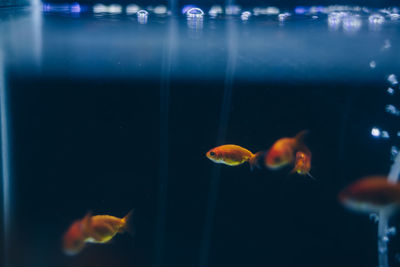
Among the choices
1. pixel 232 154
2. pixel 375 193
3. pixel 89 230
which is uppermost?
pixel 375 193

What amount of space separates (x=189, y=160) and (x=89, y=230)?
1540 mm

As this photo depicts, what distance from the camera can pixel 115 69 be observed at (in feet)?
14.8

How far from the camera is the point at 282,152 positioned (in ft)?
5.81

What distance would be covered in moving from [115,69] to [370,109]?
290 cm

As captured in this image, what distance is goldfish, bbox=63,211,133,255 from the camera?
1664 millimetres

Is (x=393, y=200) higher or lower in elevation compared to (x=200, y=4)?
lower

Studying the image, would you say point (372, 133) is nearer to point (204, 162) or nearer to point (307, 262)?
point (307, 262)

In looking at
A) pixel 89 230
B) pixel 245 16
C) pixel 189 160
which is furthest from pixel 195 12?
pixel 89 230

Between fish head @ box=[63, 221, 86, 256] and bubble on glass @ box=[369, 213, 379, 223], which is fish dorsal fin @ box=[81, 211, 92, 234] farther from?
bubble on glass @ box=[369, 213, 379, 223]

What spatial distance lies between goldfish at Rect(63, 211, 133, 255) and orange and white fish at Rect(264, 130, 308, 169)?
0.84 metres

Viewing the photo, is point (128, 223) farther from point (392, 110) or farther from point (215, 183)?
point (392, 110)

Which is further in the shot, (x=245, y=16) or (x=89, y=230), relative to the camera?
(x=245, y=16)

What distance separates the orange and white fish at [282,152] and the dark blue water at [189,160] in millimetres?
1209

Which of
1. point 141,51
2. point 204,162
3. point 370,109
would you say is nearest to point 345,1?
point 141,51
